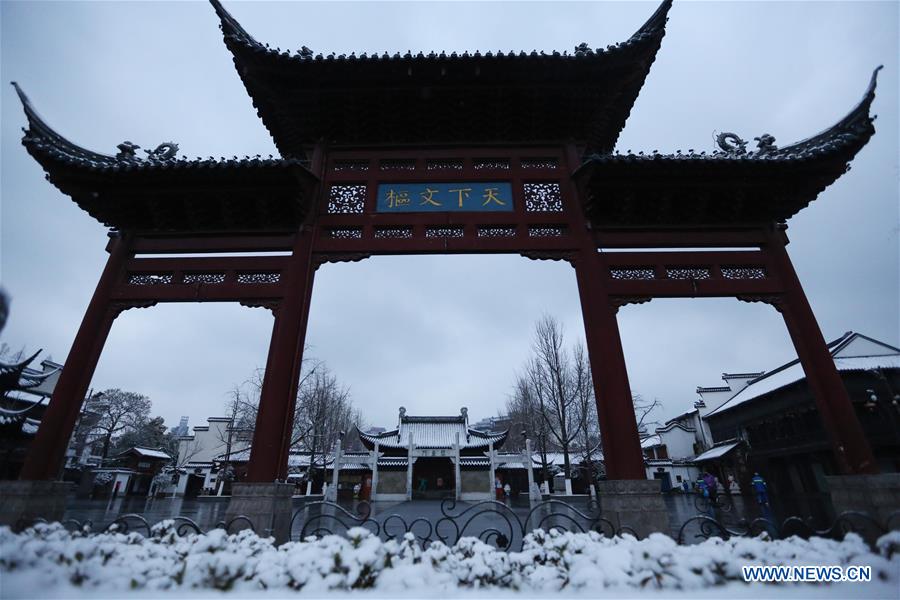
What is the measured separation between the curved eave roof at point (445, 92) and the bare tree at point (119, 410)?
1555 inches

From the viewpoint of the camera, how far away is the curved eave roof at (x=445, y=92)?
7.05 metres

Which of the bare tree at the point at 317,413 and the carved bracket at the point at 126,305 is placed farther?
the bare tree at the point at 317,413

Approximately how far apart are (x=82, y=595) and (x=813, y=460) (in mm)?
27239

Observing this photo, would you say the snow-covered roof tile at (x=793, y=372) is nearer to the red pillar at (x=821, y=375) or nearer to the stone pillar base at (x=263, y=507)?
the red pillar at (x=821, y=375)

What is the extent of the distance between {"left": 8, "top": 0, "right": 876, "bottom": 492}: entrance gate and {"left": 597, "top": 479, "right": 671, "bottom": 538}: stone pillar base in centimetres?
115

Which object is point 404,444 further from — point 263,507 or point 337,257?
point 263,507

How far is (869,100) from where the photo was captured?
260 inches

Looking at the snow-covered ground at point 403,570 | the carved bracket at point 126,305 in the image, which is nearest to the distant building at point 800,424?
the snow-covered ground at point 403,570

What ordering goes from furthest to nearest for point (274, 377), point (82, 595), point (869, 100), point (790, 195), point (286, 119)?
point (286, 119), point (790, 195), point (869, 100), point (274, 377), point (82, 595)

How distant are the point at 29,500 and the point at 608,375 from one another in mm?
8551

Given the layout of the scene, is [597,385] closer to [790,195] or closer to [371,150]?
[790,195]

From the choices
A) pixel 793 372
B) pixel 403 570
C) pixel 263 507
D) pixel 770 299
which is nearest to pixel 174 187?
pixel 263 507

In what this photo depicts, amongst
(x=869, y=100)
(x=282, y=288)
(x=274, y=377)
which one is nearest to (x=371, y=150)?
(x=282, y=288)

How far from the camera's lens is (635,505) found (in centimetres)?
540
